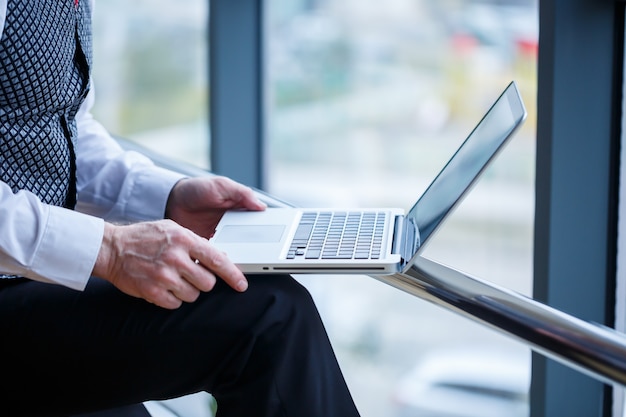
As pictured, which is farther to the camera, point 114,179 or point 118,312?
point 114,179

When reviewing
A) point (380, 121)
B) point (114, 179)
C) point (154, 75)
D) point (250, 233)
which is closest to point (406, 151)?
point (380, 121)

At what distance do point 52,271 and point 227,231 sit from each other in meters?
0.23

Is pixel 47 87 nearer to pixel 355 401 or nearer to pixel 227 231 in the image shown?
pixel 227 231

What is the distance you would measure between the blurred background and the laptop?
4223mm

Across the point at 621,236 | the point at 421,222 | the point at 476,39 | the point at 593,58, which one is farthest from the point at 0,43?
the point at 476,39

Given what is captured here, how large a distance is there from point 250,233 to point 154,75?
6414 millimetres

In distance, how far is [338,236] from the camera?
1.00 meters

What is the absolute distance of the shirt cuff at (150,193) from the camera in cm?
125

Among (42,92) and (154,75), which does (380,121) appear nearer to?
(154,75)

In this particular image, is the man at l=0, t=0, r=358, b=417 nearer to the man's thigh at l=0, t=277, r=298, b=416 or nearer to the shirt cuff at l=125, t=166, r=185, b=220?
the man's thigh at l=0, t=277, r=298, b=416

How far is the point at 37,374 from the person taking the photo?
0.99m

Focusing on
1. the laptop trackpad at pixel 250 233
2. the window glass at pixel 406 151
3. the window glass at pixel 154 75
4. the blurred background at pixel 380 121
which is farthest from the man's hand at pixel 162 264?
the window glass at pixel 154 75

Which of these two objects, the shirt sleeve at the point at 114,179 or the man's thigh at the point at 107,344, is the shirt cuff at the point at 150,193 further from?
the man's thigh at the point at 107,344

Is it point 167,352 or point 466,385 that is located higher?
point 167,352
